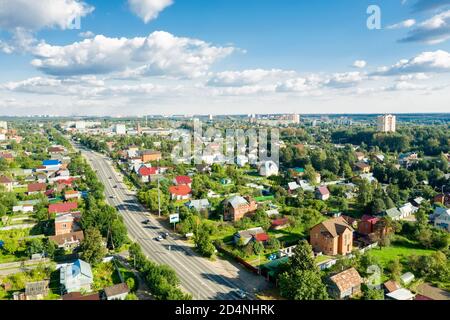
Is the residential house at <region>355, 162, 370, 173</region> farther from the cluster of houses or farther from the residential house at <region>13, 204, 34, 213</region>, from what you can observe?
the residential house at <region>13, 204, 34, 213</region>

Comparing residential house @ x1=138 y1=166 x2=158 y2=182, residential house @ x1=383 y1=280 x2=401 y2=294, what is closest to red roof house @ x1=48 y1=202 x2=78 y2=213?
residential house @ x1=138 y1=166 x2=158 y2=182

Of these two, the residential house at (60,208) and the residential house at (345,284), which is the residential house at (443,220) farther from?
the residential house at (60,208)

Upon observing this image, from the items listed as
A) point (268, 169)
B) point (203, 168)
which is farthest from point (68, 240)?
point (268, 169)

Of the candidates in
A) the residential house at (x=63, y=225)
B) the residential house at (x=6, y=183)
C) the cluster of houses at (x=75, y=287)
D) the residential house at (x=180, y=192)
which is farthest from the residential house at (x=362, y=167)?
the residential house at (x=6, y=183)

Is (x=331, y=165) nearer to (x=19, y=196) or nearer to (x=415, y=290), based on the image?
(x=415, y=290)

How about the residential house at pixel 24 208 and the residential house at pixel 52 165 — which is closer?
the residential house at pixel 24 208

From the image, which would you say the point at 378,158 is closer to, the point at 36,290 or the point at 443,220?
the point at 443,220
